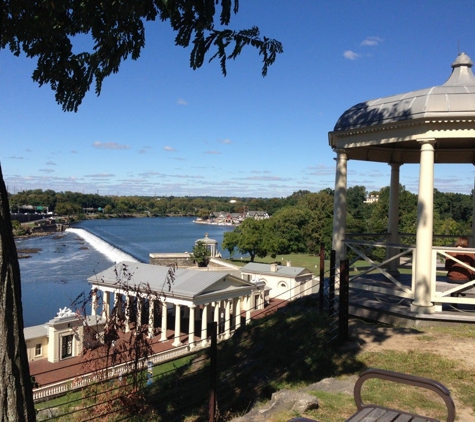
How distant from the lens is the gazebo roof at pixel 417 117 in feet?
25.0

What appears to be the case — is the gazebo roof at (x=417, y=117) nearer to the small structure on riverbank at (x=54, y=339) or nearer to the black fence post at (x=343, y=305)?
the black fence post at (x=343, y=305)

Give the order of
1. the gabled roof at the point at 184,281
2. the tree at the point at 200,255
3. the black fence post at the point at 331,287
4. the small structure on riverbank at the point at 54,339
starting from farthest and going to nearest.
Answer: the tree at the point at 200,255 → the gabled roof at the point at 184,281 → the small structure on riverbank at the point at 54,339 → the black fence post at the point at 331,287

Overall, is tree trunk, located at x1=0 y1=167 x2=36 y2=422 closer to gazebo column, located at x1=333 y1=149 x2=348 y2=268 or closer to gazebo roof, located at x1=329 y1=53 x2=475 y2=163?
gazebo roof, located at x1=329 y1=53 x2=475 y2=163

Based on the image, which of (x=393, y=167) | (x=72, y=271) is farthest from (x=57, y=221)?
(x=393, y=167)

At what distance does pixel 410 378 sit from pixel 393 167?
9032 millimetres

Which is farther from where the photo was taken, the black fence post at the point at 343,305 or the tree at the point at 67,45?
the black fence post at the point at 343,305

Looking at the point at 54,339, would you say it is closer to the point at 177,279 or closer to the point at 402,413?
the point at 177,279

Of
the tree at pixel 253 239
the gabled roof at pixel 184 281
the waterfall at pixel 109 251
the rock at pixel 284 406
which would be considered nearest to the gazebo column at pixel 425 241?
the rock at pixel 284 406

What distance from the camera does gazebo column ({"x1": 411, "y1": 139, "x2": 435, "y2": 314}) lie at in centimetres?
784

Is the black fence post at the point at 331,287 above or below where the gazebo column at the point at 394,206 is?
below

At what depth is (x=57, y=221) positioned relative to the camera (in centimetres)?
17162

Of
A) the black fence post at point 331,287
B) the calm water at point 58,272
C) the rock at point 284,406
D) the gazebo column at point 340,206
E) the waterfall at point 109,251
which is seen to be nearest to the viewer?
the rock at point 284,406

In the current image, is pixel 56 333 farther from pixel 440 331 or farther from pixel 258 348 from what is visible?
pixel 440 331

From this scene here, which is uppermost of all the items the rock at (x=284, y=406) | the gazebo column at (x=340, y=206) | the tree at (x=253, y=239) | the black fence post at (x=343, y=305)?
the gazebo column at (x=340, y=206)
